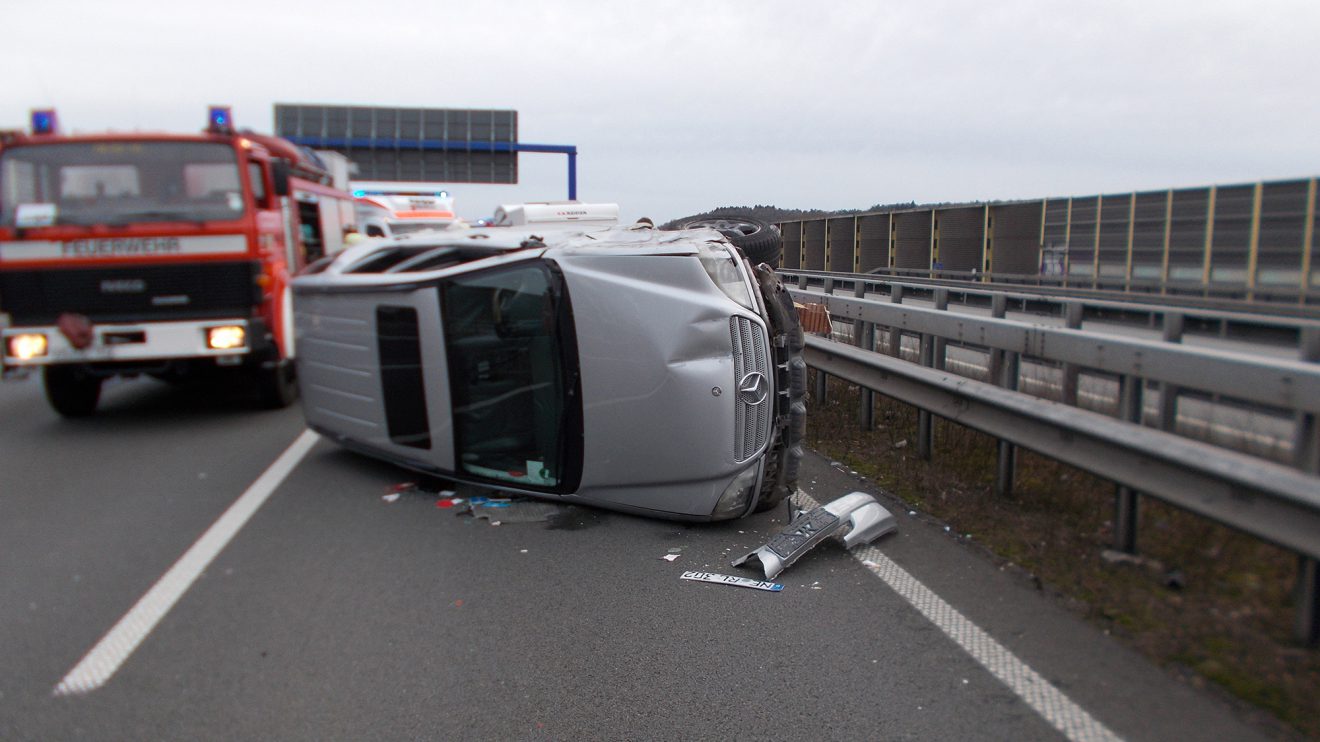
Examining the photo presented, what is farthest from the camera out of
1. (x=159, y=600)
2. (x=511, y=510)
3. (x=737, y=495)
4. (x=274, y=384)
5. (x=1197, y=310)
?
(x=274, y=384)

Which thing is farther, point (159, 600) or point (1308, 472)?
point (159, 600)

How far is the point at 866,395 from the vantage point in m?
8.34

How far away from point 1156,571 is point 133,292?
8722mm

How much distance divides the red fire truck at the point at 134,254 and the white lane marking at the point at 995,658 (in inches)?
271

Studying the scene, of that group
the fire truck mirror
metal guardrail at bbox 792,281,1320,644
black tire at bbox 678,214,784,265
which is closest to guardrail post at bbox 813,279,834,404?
black tire at bbox 678,214,784,265

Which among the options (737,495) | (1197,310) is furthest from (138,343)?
(1197,310)

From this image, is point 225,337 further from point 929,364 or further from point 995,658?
point 995,658

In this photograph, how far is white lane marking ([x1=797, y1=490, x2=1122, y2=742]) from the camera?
11.2 feet

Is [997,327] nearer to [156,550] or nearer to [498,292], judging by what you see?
[498,292]

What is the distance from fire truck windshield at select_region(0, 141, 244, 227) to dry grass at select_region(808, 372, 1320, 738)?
6.95m

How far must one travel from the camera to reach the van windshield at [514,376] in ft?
20.0

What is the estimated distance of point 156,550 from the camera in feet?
19.2

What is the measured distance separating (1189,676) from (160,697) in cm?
375

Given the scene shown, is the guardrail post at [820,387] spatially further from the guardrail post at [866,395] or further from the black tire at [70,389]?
the black tire at [70,389]
